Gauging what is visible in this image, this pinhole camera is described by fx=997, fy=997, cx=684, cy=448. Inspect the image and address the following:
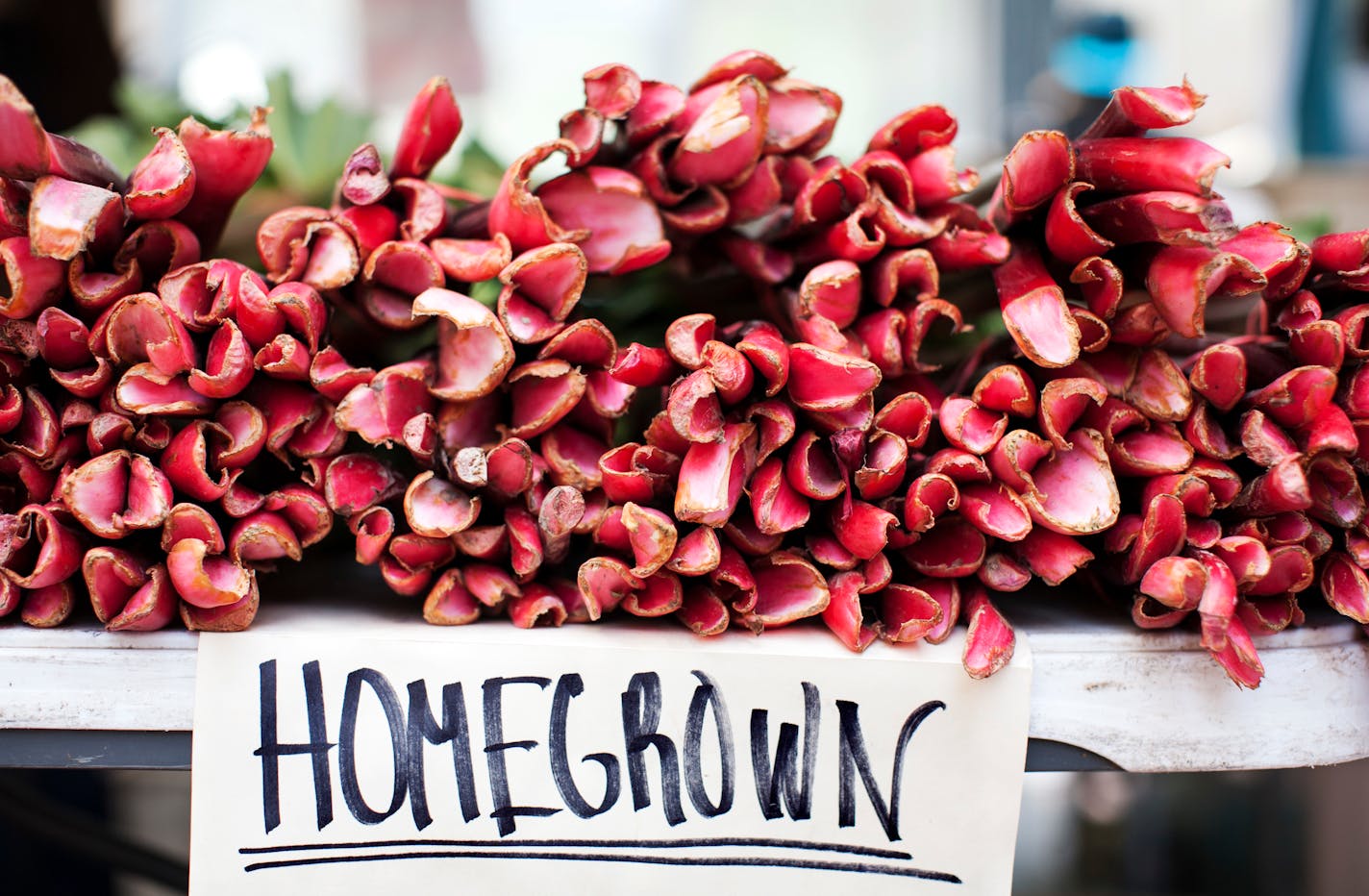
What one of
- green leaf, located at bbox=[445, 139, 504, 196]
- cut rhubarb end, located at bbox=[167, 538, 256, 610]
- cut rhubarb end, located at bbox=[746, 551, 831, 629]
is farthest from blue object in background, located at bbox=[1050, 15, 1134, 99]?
cut rhubarb end, located at bbox=[167, 538, 256, 610]

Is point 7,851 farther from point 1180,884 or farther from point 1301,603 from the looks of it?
point 1180,884

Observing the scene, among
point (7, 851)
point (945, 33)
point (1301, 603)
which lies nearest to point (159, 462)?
point (1301, 603)

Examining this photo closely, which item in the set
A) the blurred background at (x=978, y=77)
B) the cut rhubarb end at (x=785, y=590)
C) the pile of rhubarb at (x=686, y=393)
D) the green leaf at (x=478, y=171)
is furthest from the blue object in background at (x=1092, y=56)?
the cut rhubarb end at (x=785, y=590)

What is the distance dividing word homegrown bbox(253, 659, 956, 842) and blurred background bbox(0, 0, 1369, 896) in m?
1.02

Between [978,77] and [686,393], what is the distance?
62.1 inches

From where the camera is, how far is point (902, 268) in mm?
382

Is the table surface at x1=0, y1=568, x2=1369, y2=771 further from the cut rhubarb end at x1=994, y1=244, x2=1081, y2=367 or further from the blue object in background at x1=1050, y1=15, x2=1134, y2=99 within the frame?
the blue object in background at x1=1050, y1=15, x2=1134, y2=99

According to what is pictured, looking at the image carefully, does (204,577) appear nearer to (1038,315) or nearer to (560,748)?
(560,748)

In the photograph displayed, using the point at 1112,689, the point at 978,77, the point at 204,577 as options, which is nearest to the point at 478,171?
the point at 204,577

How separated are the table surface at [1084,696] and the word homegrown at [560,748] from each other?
30 millimetres

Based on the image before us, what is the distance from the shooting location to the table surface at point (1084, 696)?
0.37 meters

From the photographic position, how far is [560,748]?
378mm

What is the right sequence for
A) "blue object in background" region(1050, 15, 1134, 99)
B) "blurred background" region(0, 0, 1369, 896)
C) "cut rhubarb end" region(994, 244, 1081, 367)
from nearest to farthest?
1. "cut rhubarb end" region(994, 244, 1081, 367)
2. "blurred background" region(0, 0, 1369, 896)
3. "blue object in background" region(1050, 15, 1134, 99)

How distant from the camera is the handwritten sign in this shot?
1.23ft
